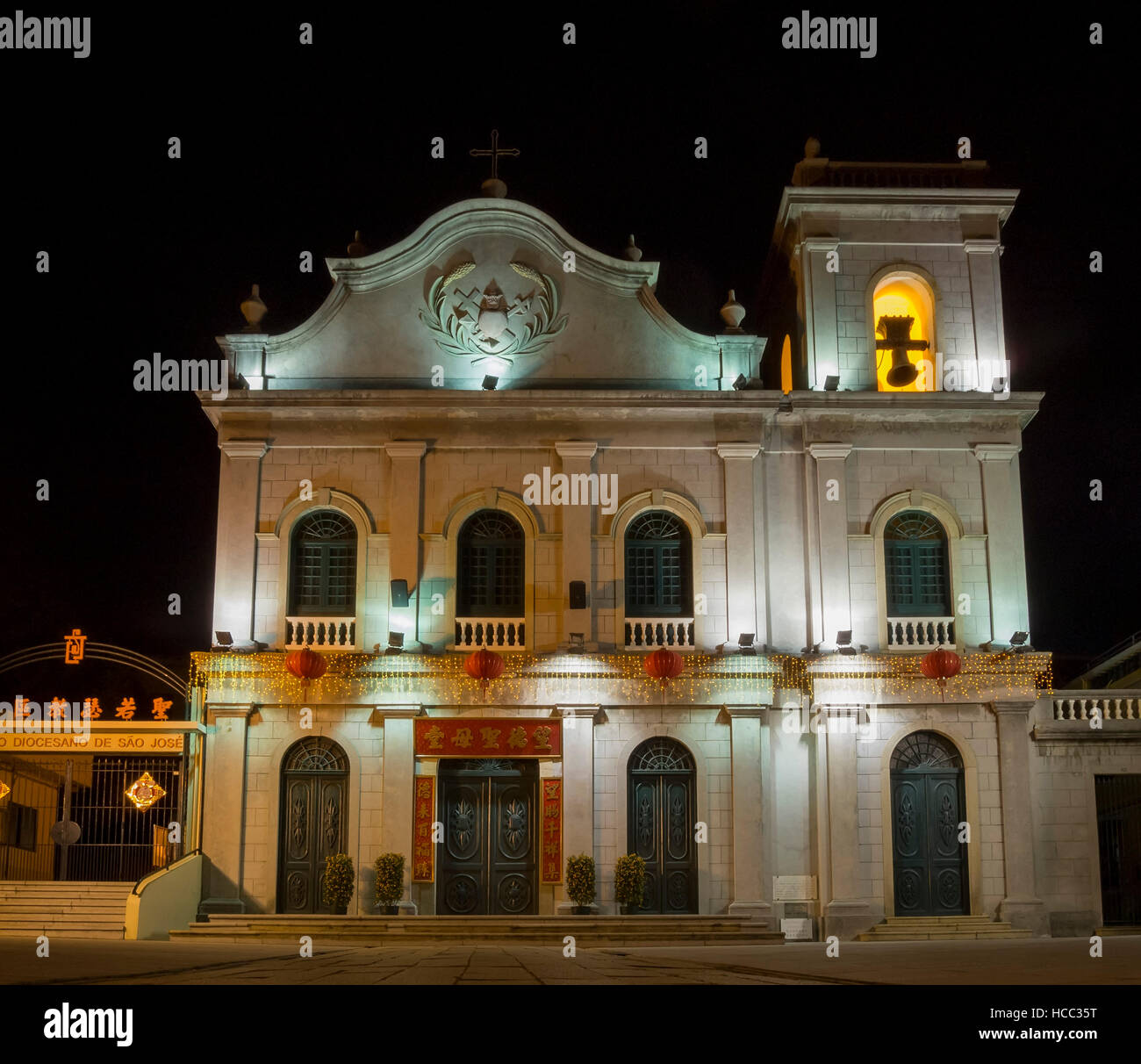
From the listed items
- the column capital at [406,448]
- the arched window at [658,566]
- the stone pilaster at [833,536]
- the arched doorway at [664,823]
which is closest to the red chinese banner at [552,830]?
the arched doorway at [664,823]

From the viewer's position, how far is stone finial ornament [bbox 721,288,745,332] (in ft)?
77.6

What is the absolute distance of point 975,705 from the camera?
72.0 ft

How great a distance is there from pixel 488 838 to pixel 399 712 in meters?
2.42

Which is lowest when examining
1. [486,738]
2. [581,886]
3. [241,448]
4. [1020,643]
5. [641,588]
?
[581,886]

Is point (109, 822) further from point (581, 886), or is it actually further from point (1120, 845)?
point (1120, 845)

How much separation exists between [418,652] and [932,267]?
10925mm

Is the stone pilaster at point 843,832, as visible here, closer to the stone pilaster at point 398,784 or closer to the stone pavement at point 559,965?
the stone pavement at point 559,965

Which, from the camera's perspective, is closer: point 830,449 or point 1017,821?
point 1017,821

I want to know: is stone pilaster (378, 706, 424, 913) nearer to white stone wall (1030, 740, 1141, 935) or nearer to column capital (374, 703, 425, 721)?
column capital (374, 703, 425, 721)

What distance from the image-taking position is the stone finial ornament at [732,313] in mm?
23641

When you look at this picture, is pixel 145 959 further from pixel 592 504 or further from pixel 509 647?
pixel 592 504

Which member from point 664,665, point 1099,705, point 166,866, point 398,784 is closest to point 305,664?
point 398,784

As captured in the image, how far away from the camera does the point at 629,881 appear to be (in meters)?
21.0

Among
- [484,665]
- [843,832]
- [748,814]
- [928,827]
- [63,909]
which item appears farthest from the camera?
[928,827]
